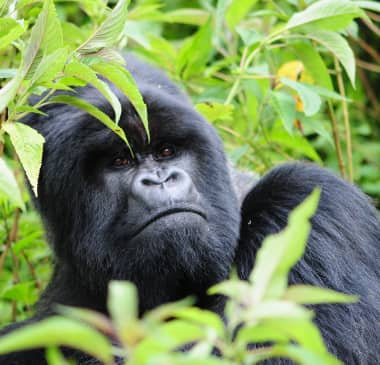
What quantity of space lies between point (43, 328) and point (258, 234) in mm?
1906

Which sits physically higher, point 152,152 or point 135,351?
point 135,351

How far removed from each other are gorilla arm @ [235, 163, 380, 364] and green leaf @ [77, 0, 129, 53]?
904 mm

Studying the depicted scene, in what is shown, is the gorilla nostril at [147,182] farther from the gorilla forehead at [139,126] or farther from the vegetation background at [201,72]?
the vegetation background at [201,72]

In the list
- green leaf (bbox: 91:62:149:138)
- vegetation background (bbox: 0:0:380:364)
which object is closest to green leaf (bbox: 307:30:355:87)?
vegetation background (bbox: 0:0:380:364)

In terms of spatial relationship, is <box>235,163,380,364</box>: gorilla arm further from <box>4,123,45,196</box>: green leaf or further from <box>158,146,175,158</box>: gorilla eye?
<box>4,123,45,196</box>: green leaf

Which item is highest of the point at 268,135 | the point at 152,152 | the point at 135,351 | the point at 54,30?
the point at 135,351

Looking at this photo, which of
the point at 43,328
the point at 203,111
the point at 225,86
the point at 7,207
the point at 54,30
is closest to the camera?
the point at 43,328

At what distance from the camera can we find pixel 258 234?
2617 mm

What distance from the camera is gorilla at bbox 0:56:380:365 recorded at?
7.93 feet

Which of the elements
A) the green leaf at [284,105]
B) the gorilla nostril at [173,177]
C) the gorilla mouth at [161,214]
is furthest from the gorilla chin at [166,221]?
Answer: the green leaf at [284,105]

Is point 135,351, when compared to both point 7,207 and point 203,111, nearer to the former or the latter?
point 203,111

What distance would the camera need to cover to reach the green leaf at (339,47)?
108 inches

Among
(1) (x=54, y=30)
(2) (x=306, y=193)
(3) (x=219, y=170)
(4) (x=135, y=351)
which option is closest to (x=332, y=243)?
(2) (x=306, y=193)

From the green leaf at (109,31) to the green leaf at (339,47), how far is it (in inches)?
39.1
